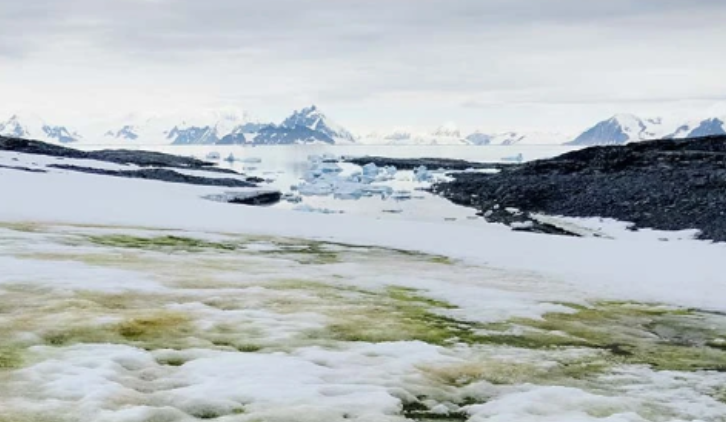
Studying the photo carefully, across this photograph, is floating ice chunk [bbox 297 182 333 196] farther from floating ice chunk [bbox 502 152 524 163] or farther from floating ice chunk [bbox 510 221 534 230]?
floating ice chunk [bbox 502 152 524 163]

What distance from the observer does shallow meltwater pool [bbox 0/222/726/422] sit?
714cm

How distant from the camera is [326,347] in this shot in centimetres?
927

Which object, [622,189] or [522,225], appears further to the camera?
[622,189]

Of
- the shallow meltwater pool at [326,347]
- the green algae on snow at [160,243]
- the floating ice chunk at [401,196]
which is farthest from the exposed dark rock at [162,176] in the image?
the shallow meltwater pool at [326,347]

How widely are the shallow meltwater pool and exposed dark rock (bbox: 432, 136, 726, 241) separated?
2346 centimetres

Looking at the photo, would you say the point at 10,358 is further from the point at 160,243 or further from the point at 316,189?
the point at 316,189

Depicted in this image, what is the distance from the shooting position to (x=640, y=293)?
592 inches

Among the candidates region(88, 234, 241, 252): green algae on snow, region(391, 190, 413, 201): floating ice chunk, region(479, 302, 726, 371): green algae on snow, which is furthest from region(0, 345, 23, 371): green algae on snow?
region(391, 190, 413, 201): floating ice chunk

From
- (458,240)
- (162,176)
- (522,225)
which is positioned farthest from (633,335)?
(162,176)

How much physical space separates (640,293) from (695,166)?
4473 cm

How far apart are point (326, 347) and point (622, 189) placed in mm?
42254

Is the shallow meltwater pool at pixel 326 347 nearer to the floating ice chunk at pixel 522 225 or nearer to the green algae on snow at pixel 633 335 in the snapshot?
the green algae on snow at pixel 633 335

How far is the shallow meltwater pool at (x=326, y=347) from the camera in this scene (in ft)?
23.4

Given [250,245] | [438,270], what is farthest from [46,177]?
[438,270]
